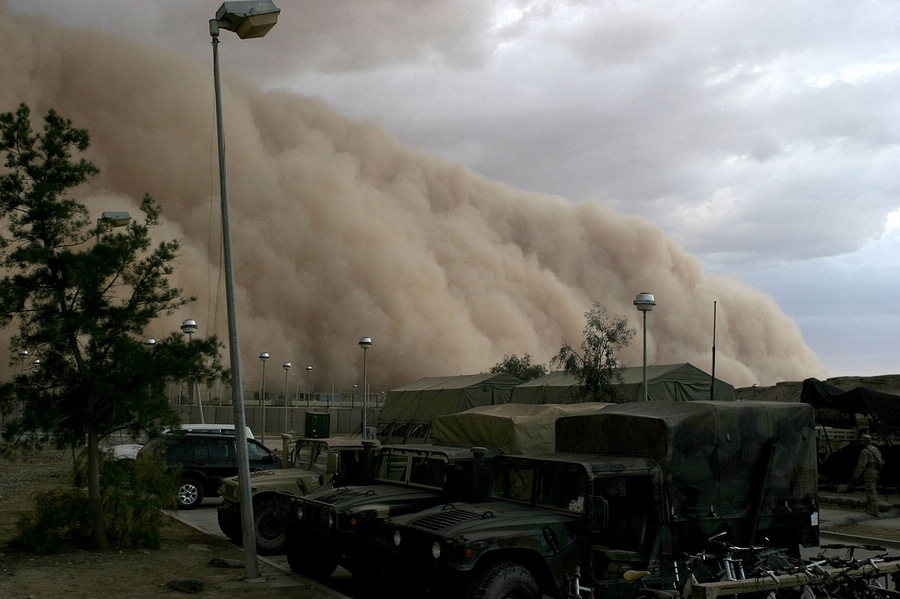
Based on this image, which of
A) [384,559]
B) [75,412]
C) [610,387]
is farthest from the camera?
[610,387]

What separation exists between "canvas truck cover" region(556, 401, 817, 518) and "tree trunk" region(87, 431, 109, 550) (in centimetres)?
626

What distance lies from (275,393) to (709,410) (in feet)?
212

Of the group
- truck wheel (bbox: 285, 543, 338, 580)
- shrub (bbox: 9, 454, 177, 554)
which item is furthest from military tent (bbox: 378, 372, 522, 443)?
truck wheel (bbox: 285, 543, 338, 580)

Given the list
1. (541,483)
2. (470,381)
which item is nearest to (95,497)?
(541,483)

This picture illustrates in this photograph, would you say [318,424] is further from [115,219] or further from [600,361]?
[115,219]

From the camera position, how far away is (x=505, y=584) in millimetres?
6613

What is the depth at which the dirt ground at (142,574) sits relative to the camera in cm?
877

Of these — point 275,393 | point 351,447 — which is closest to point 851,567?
point 351,447

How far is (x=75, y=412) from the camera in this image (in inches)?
428

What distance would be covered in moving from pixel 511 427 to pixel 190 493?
20.4 feet

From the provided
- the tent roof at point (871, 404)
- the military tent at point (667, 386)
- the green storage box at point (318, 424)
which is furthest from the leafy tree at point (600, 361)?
the green storage box at point (318, 424)

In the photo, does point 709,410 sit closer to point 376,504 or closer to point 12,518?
point 376,504

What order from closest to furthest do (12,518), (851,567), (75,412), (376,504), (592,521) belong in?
1. (851,567)
2. (592,521)
3. (376,504)
4. (75,412)
5. (12,518)

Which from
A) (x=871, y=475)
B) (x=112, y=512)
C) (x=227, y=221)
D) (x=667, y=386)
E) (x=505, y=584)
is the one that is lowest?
(x=871, y=475)
